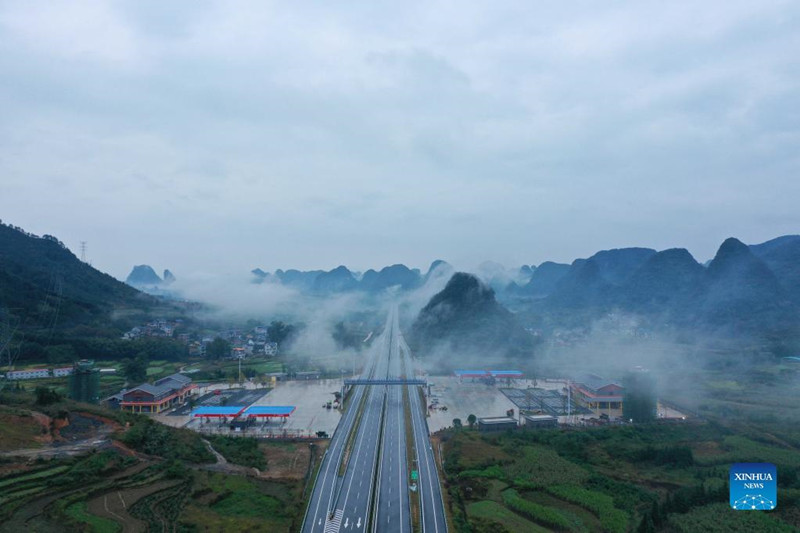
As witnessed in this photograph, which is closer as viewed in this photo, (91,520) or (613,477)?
(91,520)

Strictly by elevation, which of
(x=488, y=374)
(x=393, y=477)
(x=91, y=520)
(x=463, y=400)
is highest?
(x=488, y=374)

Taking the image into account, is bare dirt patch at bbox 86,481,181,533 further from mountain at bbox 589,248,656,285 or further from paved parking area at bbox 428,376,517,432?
mountain at bbox 589,248,656,285

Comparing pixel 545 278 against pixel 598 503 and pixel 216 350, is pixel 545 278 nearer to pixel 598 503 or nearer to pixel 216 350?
pixel 216 350

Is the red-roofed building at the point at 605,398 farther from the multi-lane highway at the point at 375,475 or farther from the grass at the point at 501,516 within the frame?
the grass at the point at 501,516

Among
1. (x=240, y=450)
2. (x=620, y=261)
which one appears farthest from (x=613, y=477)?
(x=620, y=261)

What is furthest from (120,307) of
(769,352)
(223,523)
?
(769,352)

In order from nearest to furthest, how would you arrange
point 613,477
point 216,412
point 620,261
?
1. point 613,477
2. point 216,412
3. point 620,261

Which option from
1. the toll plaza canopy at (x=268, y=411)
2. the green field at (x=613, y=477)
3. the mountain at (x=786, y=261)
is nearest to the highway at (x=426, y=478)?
the green field at (x=613, y=477)

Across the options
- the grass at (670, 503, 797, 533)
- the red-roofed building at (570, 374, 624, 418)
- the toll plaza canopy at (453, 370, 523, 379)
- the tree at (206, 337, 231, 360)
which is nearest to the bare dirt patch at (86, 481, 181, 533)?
the grass at (670, 503, 797, 533)
